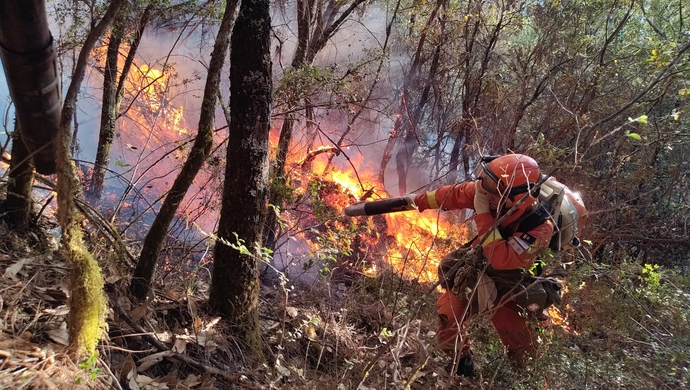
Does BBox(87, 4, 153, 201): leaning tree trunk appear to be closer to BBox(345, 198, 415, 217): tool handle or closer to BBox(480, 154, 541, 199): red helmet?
BBox(345, 198, 415, 217): tool handle

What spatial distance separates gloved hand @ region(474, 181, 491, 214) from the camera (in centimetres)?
359

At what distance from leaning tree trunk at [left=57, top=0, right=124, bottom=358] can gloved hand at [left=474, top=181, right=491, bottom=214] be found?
2.92 metres

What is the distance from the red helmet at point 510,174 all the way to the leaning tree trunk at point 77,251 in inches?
109

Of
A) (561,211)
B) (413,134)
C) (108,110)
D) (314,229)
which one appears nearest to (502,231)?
(561,211)

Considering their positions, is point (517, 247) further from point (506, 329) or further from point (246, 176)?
point (246, 176)

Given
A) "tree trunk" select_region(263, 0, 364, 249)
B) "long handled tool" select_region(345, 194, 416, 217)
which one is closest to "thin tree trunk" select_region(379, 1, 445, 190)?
"tree trunk" select_region(263, 0, 364, 249)

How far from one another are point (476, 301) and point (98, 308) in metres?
3.17

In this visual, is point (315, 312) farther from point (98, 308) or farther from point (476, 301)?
point (98, 308)

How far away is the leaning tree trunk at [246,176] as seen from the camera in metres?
2.72

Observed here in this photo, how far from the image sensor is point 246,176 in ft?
9.25

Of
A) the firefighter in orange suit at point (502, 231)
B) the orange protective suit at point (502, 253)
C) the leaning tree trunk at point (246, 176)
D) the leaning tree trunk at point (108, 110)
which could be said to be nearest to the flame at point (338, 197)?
the leaning tree trunk at point (108, 110)

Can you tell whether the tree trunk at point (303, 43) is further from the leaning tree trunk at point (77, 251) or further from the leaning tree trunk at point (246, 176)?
the leaning tree trunk at point (77, 251)

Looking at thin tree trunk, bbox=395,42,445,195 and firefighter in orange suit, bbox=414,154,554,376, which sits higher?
thin tree trunk, bbox=395,42,445,195

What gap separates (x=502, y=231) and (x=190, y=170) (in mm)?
2653
